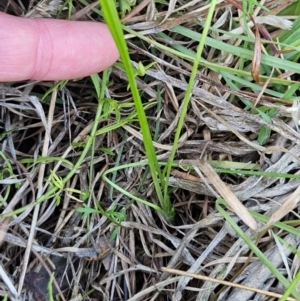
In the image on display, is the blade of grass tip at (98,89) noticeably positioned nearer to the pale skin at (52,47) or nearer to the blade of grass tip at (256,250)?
the pale skin at (52,47)

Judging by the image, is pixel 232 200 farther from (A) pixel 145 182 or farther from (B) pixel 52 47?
Result: (B) pixel 52 47

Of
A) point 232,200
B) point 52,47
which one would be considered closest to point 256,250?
point 232,200

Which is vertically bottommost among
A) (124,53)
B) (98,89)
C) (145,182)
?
(145,182)

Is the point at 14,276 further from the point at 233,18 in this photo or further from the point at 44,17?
the point at 233,18

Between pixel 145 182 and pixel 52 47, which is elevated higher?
pixel 52 47

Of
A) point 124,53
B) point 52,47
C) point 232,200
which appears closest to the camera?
point 124,53

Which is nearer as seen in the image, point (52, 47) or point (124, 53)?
point (124, 53)
